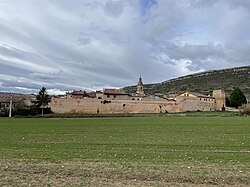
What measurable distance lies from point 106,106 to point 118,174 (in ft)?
289

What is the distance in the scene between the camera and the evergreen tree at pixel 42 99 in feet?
300

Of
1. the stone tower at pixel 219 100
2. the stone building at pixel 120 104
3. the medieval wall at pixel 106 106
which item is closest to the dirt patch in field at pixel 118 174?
the medieval wall at pixel 106 106

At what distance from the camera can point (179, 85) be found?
192875 millimetres

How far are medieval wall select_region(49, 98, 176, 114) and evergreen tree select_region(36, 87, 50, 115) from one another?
162 centimetres

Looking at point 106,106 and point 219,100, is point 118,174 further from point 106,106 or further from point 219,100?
point 219,100

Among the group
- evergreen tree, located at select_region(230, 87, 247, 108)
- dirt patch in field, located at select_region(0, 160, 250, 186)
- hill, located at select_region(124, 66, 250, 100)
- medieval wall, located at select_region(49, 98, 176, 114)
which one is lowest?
dirt patch in field, located at select_region(0, 160, 250, 186)

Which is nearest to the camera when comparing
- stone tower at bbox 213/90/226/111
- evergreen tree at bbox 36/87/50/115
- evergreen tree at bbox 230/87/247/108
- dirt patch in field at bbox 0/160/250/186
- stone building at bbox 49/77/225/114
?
dirt patch in field at bbox 0/160/250/186

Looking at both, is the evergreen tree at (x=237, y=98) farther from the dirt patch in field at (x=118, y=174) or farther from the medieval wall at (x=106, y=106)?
the dirt patch in field at (x=118, y=174)

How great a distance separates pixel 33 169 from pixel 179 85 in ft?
610

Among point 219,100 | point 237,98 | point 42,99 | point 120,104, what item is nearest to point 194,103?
point 219,100

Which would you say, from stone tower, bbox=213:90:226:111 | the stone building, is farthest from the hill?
the stone building

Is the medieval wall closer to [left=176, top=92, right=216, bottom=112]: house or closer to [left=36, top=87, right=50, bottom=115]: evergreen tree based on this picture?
[left=36, top=87, right=50, bottom=115]: evergreen tree

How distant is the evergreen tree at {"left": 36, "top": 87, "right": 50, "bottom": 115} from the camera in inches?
3600

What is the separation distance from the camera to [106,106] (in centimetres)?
9762
